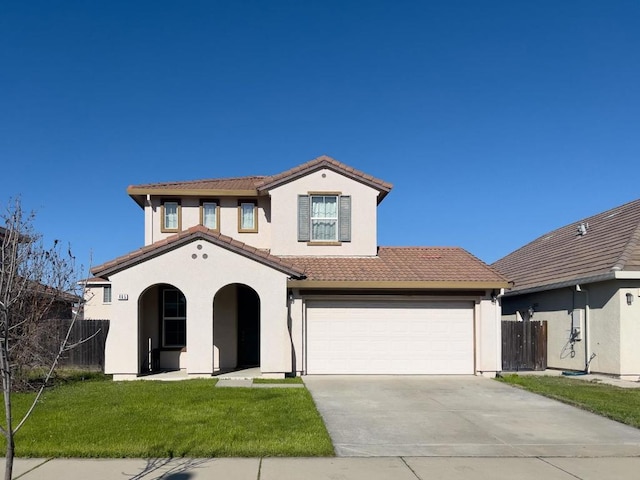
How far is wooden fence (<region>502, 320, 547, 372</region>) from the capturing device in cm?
1869

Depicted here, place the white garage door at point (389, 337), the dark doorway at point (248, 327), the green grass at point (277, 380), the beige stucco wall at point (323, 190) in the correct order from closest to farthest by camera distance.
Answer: the green grass at point (277, 380) → the white garage door at point (389, 337) → the beige stucco wall at point (323, 190) → the dark doorway at point (248, 327)

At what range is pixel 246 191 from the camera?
59.4 feet

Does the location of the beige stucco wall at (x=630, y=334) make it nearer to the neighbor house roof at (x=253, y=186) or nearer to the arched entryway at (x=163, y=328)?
the neighbor house roof at (x=253, y=186)

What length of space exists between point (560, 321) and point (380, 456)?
13415mm

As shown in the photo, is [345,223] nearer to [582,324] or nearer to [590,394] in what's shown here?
[582,324]

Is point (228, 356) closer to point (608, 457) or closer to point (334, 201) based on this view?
point (334, 201)

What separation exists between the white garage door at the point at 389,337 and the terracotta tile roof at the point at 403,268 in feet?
2.87

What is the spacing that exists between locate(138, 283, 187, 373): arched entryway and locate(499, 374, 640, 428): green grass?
31.6ft

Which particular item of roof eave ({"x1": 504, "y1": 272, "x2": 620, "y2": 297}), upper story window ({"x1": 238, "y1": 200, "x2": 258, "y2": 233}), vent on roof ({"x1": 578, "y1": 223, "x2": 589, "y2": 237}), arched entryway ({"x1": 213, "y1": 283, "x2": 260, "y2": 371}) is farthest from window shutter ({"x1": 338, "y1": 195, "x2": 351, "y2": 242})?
vent on roof ({"x1": 578, "y1": 223, "x2": 589, "y2": 237})

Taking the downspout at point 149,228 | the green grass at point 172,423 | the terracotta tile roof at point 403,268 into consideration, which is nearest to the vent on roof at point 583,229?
the terracotta tile roof at point 403,268

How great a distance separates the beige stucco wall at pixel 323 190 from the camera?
57.7 feet

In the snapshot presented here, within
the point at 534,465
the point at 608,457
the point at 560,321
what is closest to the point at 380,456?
the point at 534,465

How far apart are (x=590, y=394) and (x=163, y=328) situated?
1193cm

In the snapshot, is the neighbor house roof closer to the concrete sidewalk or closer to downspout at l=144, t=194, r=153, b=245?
downspout at l=144, t=194, r=153, b=245
